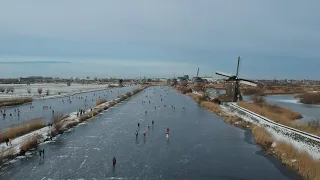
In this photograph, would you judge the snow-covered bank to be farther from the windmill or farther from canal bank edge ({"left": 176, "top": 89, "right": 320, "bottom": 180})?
the windmill

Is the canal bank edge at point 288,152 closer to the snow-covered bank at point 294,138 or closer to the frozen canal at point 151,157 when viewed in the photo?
the snow-covered bank at point 294,138

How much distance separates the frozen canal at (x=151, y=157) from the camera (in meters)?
17.9

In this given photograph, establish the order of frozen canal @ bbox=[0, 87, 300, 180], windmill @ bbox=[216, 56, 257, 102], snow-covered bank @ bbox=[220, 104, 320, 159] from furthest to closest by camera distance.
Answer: windmill @ bbox=[216, 56, 257, 102]
snow-covered bank @ bbox=[220, 104, 320, 159]
frozen canal @ bbox=[0, 87, 300, 180]

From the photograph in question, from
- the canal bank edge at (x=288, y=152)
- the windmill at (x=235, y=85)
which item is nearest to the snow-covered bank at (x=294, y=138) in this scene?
the canal bank edge at (x=288, y=152)

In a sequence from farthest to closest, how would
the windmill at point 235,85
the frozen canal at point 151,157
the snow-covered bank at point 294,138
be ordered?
the windmill at point 235,85 → the snow-covered bank at point 294,138 → the frozen canal at point 151,157

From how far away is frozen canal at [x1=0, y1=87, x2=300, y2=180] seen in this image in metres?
17.9

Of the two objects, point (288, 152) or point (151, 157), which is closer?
point (288, 152)

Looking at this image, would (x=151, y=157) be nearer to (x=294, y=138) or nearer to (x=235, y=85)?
(x=294, y=138)

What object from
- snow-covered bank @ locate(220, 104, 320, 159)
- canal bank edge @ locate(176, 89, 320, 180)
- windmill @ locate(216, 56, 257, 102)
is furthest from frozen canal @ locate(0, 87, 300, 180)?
windmill @ locate(216, 56, 257, 102)

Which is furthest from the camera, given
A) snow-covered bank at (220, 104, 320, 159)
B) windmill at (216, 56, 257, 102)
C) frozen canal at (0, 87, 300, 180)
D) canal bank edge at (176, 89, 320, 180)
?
windmill at (216, 56, 257, 102)

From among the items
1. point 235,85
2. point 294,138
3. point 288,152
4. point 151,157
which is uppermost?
point 235,85

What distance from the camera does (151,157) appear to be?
2159 cm

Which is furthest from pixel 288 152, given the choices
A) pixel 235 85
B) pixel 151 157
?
pixel 235 85

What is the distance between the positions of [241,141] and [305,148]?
6.95m
